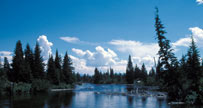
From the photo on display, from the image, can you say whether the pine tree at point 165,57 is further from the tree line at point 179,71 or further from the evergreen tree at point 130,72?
the evergreen tree at point 130,72

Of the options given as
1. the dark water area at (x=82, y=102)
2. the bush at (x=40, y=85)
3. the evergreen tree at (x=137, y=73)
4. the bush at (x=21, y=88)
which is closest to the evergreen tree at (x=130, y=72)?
the evergreen tree at (x=137, y=73)

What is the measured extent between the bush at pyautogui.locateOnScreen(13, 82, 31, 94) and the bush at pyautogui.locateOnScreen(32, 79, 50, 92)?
8.40 ft

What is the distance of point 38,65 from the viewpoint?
64062mm

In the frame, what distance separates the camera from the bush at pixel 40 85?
56.7 meters

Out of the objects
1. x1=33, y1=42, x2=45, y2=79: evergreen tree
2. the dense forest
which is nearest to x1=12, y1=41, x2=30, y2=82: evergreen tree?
the dense forest

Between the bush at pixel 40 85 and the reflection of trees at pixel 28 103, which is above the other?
the bush at pixel 40 85

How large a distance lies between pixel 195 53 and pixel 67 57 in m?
56.3

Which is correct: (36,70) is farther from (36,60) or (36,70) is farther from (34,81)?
(34,81)

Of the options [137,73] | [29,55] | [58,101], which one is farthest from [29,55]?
[137,73]

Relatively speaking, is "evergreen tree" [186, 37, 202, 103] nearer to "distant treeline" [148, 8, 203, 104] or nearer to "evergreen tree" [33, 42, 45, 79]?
"distant treeline" [148, 8, 203, 104]

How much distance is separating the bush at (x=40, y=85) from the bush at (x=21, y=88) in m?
2.56

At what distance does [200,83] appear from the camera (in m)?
30.5

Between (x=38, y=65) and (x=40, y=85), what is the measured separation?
890cm

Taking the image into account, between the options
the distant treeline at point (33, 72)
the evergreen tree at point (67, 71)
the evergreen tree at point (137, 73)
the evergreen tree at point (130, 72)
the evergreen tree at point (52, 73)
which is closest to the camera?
the distant treeline at point (33, 72)
